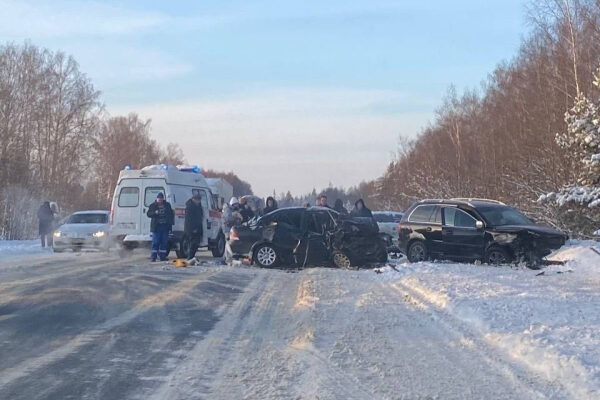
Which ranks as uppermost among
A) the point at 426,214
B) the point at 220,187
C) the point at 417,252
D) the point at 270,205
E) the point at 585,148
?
the point at 220,187

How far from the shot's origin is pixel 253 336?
8773 mm

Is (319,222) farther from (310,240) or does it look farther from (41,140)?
(41,140)

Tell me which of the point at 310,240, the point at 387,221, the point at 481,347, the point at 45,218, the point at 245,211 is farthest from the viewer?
the point at 387,221

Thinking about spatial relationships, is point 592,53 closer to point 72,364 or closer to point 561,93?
point 561,93

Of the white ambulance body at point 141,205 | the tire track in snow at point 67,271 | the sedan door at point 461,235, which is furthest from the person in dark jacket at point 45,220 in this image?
the sedan door at point 461,235

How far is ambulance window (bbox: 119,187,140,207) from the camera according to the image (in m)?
21.0

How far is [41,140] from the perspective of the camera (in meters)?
54.8

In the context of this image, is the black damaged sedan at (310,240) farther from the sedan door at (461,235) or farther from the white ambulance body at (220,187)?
the white ambulance body at (220,187)

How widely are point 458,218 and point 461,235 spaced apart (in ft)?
1.59

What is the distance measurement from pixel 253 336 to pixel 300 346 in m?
0.88

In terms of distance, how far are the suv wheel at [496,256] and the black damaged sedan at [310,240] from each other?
97.5 inches

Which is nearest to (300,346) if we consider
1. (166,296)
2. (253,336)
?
(253,336)

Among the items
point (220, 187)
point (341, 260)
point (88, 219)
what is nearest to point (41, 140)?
point (220, 187)

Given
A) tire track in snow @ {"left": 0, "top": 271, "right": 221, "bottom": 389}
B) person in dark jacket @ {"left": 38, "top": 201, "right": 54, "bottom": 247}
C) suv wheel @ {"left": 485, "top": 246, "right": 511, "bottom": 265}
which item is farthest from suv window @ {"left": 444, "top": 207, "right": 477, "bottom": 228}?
person in dark jacket @ {"left": 38, "top": 201, "right": 54, "bottom": 247}
